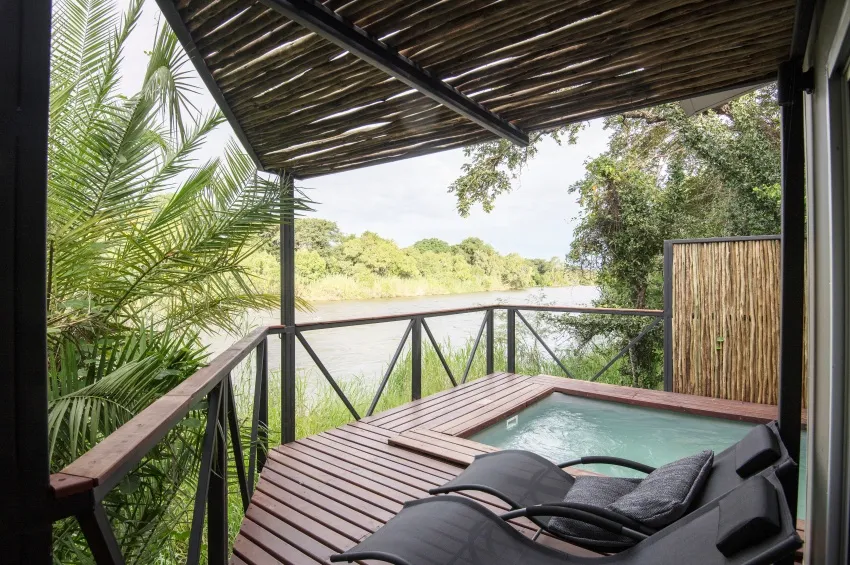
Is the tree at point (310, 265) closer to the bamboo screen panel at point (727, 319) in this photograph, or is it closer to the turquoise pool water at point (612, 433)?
the turquoise pool water at point (612, 433)

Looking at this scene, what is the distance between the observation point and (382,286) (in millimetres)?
16188

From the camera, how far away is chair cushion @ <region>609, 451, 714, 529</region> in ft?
6.43

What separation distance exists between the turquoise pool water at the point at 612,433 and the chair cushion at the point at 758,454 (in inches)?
79.4

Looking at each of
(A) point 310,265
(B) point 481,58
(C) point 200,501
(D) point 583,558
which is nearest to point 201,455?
(C) point 200,501

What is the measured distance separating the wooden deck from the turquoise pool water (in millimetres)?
118

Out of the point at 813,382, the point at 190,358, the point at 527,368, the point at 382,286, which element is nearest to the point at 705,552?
the point at 813,382

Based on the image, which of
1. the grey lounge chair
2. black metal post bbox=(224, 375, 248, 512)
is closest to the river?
black metal post bbox=(224, 375, 248, 512)

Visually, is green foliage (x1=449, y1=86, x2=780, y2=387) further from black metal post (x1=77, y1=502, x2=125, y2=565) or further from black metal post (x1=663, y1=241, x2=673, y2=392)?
black metal post (x1=77, y1=502, x2=125, y2=565)

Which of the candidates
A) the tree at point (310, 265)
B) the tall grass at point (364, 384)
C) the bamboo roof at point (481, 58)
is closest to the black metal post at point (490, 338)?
the tall grass at point (364, 384)

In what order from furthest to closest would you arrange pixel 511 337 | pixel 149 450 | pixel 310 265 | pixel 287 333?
pixel 310 265 < pixel 511 337 < pixel 287 333 < pixel 149 450

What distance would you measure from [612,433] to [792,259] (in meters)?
3.12

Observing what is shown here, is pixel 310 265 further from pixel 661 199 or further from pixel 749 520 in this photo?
pixel 749 520

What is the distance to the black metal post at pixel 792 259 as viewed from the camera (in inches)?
77.9

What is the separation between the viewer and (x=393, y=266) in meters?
17.3
